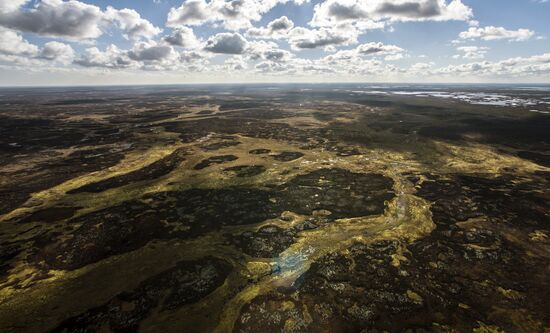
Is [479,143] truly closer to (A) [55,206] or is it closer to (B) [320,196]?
(B) [320,196]

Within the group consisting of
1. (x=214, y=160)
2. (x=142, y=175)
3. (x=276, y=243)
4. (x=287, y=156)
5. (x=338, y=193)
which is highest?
(x=287, y=156)

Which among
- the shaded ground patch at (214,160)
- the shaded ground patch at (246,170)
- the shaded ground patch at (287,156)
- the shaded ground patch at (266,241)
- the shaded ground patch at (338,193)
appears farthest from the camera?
the shaded ground patch at (287,156)

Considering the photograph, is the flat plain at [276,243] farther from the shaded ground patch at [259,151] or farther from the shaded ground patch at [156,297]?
the shaded ground patch at [259,151]

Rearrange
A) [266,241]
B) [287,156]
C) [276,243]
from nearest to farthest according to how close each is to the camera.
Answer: [276,243] → [266,241] → [287,156]

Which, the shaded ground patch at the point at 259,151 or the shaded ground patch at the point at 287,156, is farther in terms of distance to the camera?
the shaded ground patch at the point at 259,151

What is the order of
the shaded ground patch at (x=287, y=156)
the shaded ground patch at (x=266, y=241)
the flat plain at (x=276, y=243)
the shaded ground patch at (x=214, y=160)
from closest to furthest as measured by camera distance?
1. the flat plain at (x=276, y=243)
2. the shaded ground patch at (x=266, y=241)
3. the shaded ground patch at (x=214, y=160)
4. the shaded ground patch at (x=287, y=156)

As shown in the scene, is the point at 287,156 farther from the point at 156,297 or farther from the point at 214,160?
the point at 156,297

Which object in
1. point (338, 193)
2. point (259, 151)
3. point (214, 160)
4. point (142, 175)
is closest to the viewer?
point (338, 193)

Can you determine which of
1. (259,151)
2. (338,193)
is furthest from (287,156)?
(338,193)

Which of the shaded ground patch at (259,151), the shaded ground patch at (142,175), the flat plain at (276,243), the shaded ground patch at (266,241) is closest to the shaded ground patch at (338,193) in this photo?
the flat plain at (276,243)

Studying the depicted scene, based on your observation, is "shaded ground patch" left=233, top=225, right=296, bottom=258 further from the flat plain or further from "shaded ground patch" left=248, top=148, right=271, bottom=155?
"shaded ground patch" left=248, top=148, right=271, bottom=155

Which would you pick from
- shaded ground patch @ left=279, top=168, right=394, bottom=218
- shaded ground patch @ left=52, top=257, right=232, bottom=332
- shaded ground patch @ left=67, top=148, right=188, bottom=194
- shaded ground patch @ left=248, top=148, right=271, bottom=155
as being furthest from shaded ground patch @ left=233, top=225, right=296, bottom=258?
shaded ground patch @ left=248, top=148, right=271, bottom=155
